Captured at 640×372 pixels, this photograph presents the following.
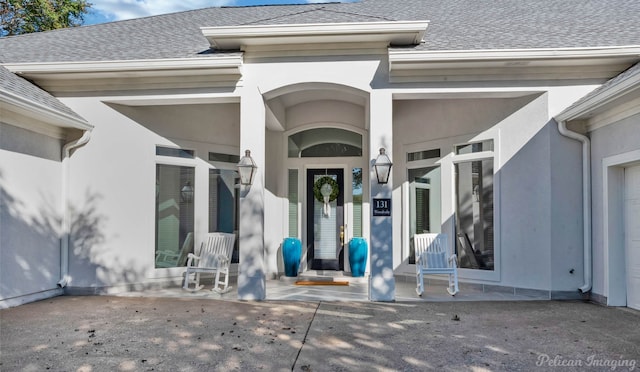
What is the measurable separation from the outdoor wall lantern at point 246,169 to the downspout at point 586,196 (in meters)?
4.36

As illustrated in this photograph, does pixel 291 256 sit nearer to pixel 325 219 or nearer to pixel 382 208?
Result: pixel 325 219

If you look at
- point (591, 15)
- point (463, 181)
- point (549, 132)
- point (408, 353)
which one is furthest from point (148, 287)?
point (591, 15)

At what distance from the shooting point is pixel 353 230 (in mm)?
8305

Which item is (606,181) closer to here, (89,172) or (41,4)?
(89,172)

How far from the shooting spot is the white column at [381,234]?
18.9 ft

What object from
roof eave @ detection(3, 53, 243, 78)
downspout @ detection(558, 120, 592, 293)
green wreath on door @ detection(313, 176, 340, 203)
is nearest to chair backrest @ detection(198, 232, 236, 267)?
green wreath on door @ detection(313, 176, 340, 203)

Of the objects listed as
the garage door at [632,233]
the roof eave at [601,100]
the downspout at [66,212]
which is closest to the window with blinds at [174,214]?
the downspout at [66,212]

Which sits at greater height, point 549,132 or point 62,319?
point 549,132

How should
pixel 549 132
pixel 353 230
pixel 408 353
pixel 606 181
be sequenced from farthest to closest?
pixel 353 230 → pixel 549 132 → pixel 606 181 → pixel 408 353

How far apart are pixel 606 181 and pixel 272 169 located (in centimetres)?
543

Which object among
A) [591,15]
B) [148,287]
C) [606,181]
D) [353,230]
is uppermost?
[591,15]

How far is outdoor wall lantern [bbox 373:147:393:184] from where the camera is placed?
567 centimetres
